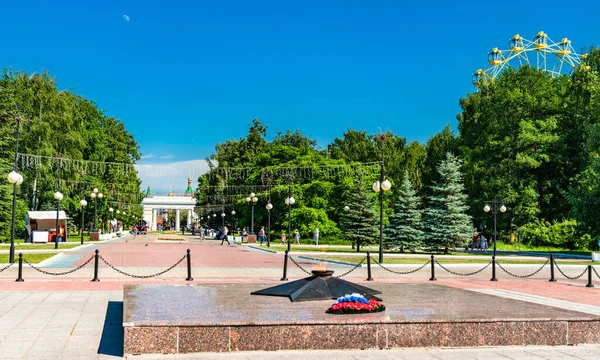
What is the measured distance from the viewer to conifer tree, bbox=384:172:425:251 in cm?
3997

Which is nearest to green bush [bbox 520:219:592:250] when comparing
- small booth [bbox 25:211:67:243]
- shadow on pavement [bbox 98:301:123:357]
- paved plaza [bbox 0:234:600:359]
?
paved plaza [bbox 0:234:600:359]

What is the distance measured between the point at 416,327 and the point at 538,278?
15586 millimetres

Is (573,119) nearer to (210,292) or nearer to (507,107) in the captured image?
(507,107)

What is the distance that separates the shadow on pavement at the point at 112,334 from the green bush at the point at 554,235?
141ft

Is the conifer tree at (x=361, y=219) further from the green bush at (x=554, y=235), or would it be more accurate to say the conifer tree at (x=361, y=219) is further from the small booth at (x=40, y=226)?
the small booth at (x=40, y=226)

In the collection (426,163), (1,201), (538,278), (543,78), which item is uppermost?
(543,78)

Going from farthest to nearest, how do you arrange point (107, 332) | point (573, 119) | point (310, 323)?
point (573, 119) → point (107, 332) → point (310, 323)

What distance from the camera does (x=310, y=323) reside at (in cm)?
880

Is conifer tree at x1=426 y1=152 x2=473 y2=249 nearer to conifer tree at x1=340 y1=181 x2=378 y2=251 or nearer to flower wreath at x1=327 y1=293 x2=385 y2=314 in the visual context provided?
conifer tree at x1=340 y1=181 x2=378 y2=251

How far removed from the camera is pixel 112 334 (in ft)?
32.6

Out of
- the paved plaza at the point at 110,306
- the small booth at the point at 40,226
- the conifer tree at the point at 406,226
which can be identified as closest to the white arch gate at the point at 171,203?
the small booth at the point at 40,226

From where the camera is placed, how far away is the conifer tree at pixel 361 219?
4206 cm

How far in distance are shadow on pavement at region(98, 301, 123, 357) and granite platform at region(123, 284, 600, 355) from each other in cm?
48

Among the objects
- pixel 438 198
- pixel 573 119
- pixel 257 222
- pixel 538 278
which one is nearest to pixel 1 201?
pixel 257 222
